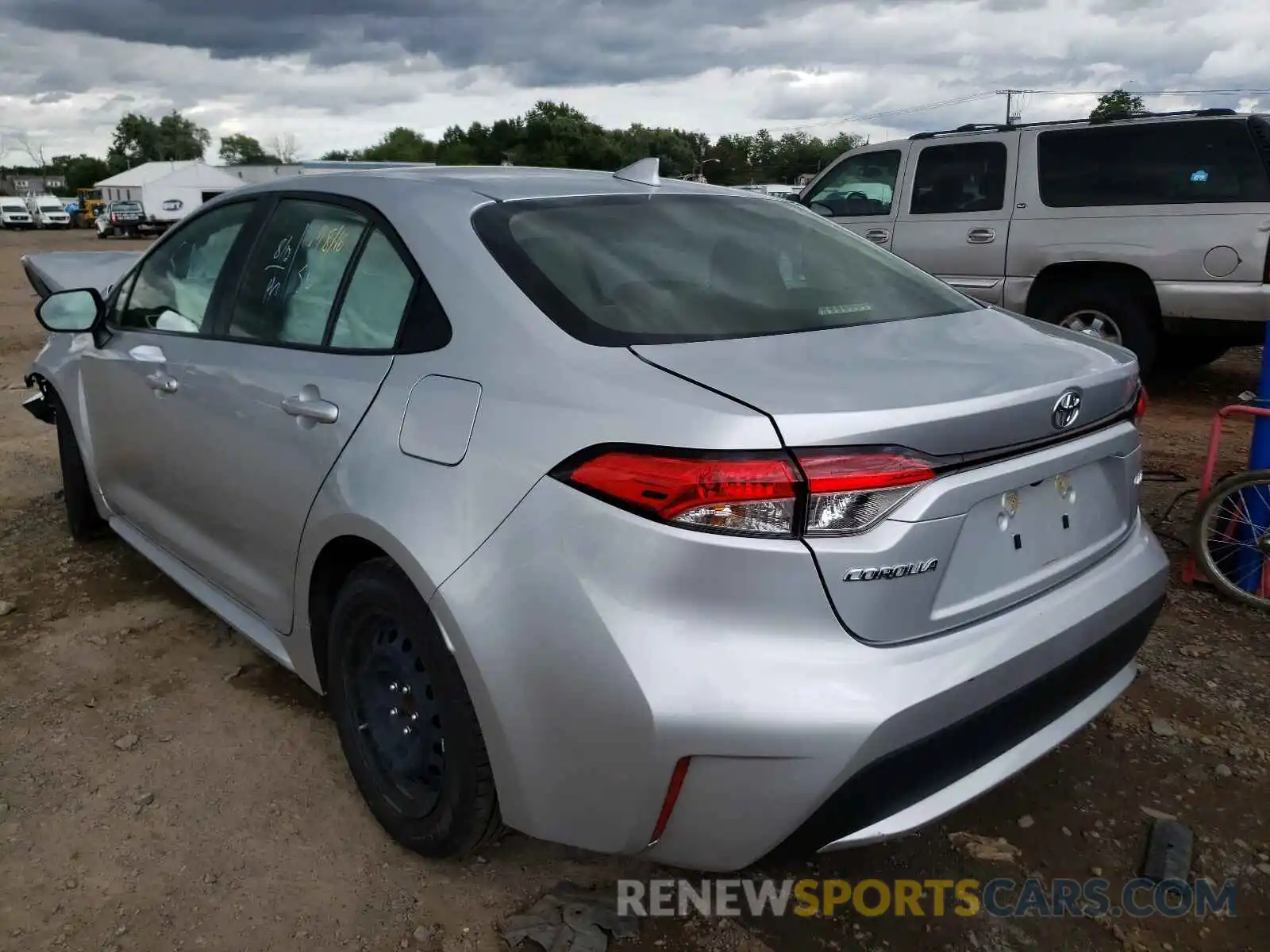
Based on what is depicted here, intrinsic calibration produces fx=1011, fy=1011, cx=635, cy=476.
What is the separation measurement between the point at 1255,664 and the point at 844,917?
1.97 m

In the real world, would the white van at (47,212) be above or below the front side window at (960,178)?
below

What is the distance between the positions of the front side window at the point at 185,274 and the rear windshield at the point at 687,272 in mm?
1244

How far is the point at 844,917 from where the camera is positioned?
229 centimetres

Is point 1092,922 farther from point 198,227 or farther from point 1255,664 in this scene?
point 198,227

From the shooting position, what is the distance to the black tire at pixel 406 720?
212 centimetres

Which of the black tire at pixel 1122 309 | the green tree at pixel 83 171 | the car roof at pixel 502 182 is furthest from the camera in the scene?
the green tree at pixel 83 171

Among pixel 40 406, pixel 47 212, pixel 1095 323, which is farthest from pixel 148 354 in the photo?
pixel 47 212

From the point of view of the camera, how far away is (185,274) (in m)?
3.44

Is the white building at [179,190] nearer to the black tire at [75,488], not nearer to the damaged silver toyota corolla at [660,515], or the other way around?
the black tire at [75,488]

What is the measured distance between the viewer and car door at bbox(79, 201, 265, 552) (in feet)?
10.5

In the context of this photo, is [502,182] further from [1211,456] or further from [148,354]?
[1211,456]

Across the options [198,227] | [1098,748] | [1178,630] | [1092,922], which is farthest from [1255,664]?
[198,227]

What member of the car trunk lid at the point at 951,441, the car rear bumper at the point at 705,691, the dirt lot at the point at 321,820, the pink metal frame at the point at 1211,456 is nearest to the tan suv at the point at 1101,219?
the pink metal frame at the point at 1211,456

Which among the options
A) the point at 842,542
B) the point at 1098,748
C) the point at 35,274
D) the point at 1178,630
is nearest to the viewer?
the point at 842,542
